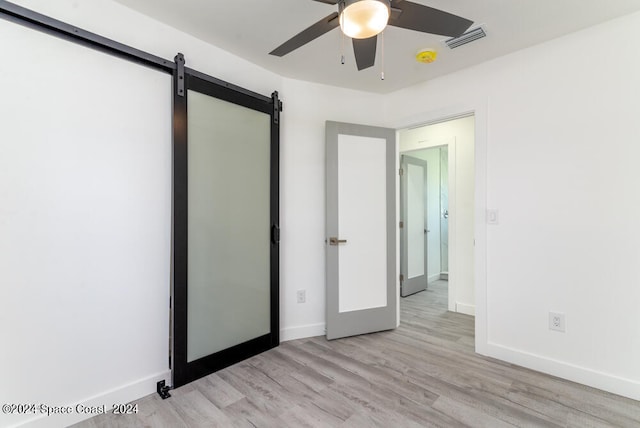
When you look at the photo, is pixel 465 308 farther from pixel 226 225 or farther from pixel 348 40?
pixel 348 40

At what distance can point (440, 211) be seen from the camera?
5512 mm

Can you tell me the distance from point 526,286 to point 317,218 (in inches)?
74.6

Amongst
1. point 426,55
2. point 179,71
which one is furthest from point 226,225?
point 426,55

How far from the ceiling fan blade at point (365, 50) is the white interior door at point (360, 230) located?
1.01 m

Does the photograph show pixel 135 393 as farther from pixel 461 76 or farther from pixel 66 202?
pixel 461 76

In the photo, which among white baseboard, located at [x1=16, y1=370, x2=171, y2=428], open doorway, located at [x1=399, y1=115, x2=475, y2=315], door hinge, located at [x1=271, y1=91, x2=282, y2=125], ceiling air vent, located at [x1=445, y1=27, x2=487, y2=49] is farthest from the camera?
open doorway, located at [x1=399, y1=115, x2=475, y2=315]

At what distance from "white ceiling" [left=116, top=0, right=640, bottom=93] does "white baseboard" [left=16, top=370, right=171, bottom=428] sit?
246 centimetres

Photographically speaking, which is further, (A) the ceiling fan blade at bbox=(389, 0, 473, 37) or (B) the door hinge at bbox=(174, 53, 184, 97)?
(B) the door hinge at bbox=(174, 53, 184, 97)

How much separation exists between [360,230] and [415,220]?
1.95 m

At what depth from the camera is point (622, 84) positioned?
1.99m

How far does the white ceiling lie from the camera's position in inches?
73.5

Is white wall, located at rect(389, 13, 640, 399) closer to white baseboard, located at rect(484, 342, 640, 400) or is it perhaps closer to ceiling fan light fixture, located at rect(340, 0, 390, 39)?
white baseboard, located at rect(484, 342, 640, 400)

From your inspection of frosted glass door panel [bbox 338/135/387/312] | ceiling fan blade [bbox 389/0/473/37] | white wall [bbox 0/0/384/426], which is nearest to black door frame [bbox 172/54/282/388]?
white wall [bbox 0/0/384/426]

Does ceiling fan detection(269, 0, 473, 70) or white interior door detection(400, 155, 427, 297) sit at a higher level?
ceiling fan detection(269, 0, 473, 70)
